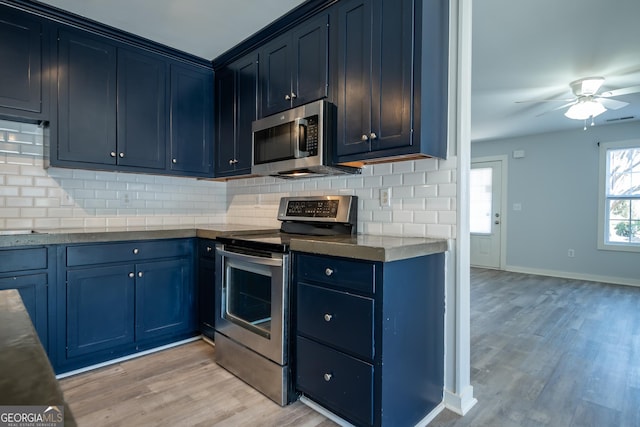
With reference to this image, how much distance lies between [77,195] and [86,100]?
75cm

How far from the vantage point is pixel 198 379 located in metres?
2.21

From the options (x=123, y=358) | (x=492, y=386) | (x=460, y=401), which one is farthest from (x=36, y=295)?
(x=492, y=386)

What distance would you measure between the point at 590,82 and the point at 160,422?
188 inches

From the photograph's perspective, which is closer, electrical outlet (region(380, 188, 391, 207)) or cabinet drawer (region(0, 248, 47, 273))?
cabinet drawer (region(0, 248, 47, 273))

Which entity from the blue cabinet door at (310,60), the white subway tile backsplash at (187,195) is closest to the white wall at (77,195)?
the white subway tile backsplash at (187,195)

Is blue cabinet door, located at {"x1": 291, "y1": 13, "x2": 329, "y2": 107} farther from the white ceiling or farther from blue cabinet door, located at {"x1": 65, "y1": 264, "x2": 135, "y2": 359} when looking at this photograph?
blue cabinet door, located at {"x1": 65, "y1": 264, "x2": 135, "y2": 359}

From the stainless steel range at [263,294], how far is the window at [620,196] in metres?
5.11

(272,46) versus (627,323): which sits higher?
(272,46)

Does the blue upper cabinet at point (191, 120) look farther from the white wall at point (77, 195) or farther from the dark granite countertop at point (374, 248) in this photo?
the dark granite countertop at point (374, 248)

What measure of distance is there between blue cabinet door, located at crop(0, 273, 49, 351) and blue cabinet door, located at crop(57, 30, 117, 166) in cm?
84

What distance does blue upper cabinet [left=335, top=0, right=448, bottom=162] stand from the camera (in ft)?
5.73

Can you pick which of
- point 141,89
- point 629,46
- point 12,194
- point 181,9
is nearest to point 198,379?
point 12,194

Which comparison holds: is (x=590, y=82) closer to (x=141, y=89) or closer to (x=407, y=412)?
(x=407, y=412)

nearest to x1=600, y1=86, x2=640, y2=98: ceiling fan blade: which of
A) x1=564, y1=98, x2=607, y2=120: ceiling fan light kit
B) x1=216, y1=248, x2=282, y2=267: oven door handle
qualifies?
x1=564, y1=98, x2=607, y2=120: ceiling fan light kit
